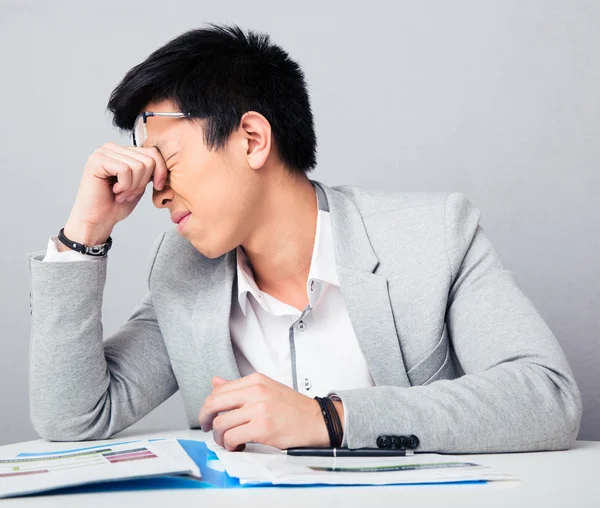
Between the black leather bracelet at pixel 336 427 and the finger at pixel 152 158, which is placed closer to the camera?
the black leather bracelet at pixel 336 427

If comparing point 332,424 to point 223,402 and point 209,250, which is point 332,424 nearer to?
point 223,402

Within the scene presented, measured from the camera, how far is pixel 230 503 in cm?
89

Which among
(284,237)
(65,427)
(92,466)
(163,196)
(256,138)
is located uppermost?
(256,138)

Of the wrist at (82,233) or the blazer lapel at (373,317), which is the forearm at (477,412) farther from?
the wrist at (82,233)

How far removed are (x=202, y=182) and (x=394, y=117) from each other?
1.12 meters

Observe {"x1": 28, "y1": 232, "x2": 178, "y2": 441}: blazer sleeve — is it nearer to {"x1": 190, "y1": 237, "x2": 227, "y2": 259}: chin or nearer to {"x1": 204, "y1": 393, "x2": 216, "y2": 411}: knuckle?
{"x1": 190, "y1": 237, "x2": 227, "y2": 259}: chin

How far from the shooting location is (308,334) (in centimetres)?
180

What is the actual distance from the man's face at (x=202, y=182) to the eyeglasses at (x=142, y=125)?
0.01m

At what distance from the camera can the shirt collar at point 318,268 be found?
1.78 m

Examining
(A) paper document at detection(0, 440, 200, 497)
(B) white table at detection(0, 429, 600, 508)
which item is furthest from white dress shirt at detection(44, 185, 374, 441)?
(B) white table at detection(0, 429, 600, 508)

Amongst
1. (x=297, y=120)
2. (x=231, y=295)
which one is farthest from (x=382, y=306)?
(x=297, y=120)

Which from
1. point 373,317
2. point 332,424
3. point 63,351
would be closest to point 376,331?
point 373,317

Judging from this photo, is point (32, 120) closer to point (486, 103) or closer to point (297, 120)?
point (297, 120)

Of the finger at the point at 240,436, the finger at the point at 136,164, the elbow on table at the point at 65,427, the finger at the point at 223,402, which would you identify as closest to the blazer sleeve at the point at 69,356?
the elbow on table at the point at 65,427
